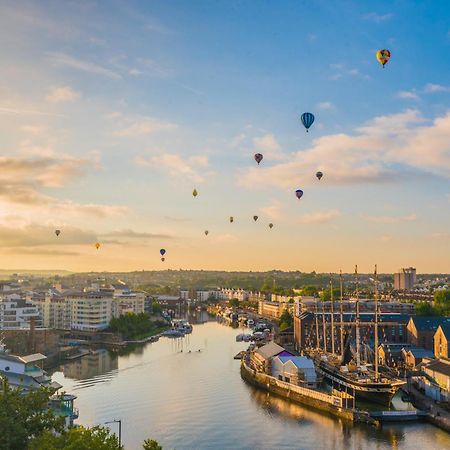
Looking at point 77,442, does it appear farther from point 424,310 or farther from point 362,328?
point 424,310

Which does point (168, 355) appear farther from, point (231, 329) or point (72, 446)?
point (72, 446)

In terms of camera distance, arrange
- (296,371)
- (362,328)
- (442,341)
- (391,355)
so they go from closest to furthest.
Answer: (296,371)
(442,341)
(391,355)
(362,328)

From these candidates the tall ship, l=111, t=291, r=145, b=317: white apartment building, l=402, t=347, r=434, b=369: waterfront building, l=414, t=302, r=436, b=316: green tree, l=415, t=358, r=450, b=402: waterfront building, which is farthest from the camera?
l=111, t=291, r=145, b=317: white apartment building

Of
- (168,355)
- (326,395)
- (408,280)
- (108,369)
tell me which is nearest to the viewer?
(326,395)

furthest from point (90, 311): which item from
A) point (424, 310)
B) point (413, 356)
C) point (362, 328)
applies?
point (413, 356)

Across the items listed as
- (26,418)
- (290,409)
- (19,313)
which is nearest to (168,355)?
(19,313)

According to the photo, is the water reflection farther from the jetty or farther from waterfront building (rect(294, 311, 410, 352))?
waterfront building (rect(294, 311, 410, 352))

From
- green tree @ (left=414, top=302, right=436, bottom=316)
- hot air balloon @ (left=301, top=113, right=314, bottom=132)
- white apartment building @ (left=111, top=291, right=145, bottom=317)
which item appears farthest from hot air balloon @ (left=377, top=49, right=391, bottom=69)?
white apartment building @ (left=111, top=291, right=145, bottom=317)
